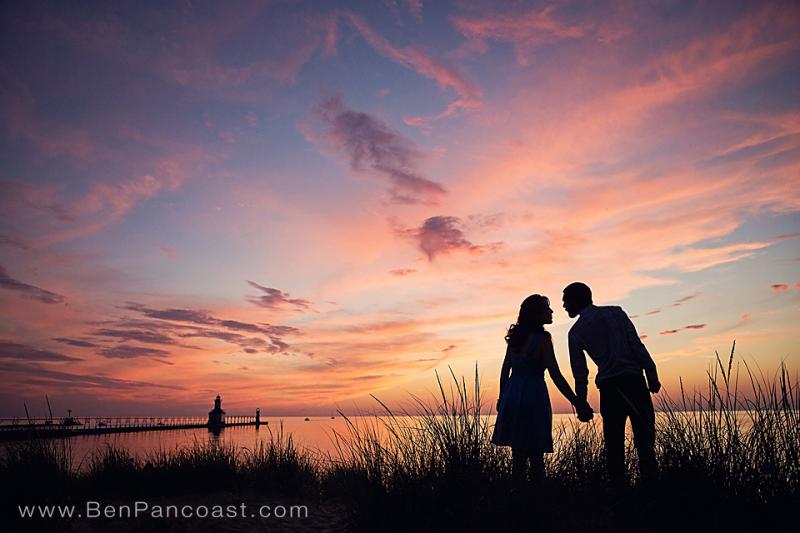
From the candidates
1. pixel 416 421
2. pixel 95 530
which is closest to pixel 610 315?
pixel 416 421

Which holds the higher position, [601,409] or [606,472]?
[601,409]

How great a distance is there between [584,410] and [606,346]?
630 mm

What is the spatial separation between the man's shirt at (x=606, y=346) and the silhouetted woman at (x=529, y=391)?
22 centimetres

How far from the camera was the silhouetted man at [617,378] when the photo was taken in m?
4.30

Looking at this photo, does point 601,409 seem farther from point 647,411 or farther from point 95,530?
point 95,530

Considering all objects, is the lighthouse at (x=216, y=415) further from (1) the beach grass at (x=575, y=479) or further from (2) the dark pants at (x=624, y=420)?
(2) the dark pants at (x=624, y=420)

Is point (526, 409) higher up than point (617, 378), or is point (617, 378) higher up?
point (617, 378)

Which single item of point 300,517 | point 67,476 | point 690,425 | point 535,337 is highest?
point 535,337

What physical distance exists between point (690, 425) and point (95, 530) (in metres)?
5.93

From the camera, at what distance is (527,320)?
4891 millimetres

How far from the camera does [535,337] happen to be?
4832 mm

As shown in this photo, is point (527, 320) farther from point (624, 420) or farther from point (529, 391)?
point (624, 420)

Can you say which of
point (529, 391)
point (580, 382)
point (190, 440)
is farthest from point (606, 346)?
point (190, 440)

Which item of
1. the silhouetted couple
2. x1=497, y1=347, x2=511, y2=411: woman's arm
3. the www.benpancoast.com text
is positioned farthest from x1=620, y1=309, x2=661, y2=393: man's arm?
the www.benpancoast.com text
